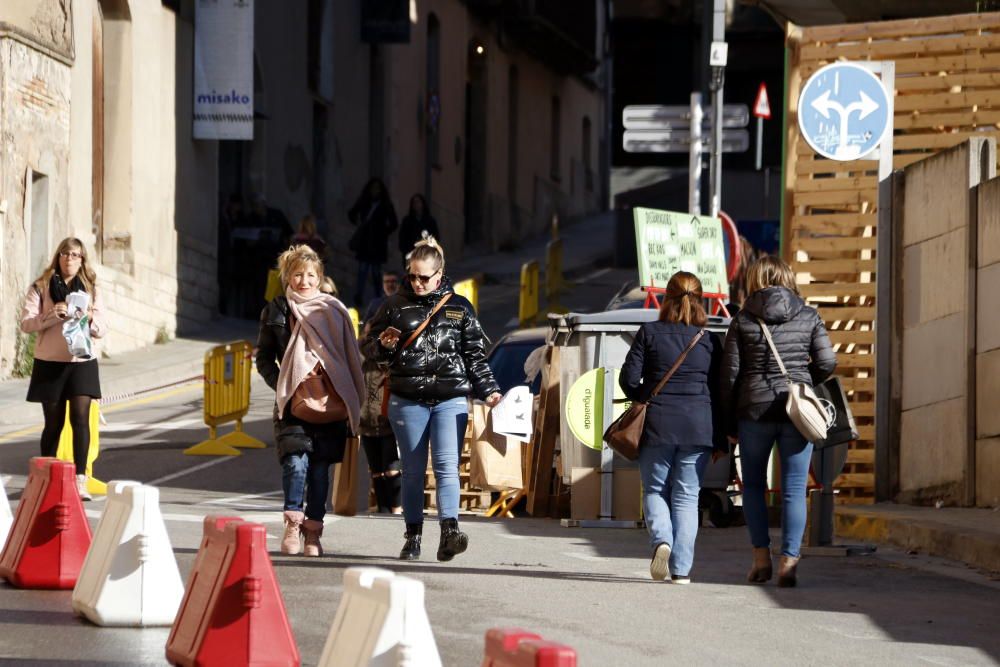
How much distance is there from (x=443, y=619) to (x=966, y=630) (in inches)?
90.9

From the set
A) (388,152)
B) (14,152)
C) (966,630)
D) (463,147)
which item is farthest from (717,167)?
(463,147)

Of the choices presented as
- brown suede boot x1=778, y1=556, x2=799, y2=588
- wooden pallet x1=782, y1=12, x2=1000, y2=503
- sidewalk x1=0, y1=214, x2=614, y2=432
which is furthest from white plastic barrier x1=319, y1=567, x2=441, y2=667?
sidewalk x1=0, y1=214, x2=614, y2=432

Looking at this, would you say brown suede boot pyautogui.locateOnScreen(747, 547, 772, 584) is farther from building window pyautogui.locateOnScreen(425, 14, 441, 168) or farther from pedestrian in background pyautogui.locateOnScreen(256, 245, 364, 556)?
building window pyautogui.locateOnScreen(425, 14, 441, 168)

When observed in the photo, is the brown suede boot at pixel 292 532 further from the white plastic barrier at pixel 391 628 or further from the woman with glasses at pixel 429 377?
the white plastic barrier at pixel 391 628

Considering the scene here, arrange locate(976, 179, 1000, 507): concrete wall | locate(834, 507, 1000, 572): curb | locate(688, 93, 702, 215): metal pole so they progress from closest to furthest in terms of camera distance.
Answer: locate(834, 507, 1000, 572): curb, locate(976, 179, 1000, 507): concrete wall, locate(688, 93, 702, 215): metal pole

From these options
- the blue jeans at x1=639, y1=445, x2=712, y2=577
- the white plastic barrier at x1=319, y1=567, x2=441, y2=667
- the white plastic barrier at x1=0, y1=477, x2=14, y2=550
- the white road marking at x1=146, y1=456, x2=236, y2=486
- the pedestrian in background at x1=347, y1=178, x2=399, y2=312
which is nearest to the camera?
the white plastic barrier at x1=319, y1=567, x2=441, y2=667

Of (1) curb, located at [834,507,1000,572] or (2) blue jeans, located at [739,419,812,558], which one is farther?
(1) curb, located at [834,507,1000,572]

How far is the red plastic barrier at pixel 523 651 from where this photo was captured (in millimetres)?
4664

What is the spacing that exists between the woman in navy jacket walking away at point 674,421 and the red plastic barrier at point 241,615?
3439 millimetres

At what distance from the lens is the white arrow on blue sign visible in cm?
1398

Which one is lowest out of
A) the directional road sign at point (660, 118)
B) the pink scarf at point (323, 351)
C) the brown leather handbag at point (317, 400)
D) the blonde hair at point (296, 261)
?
the brown leather handbag at point (317, 400)

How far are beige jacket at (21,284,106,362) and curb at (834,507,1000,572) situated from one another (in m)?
5.17

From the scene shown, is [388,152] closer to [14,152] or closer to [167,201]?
[167,201]

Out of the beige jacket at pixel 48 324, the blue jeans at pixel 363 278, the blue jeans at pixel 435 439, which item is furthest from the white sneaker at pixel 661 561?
the blue jeans at pixel 363 278
